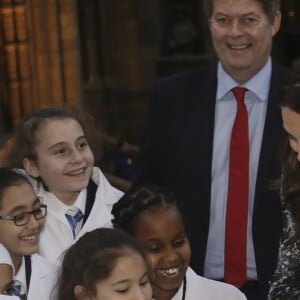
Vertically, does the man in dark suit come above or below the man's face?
below

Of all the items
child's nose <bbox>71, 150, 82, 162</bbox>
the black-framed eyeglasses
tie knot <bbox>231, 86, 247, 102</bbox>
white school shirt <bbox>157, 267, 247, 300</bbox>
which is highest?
tie knot <bbox>231, 86, 247, 102</bbox>

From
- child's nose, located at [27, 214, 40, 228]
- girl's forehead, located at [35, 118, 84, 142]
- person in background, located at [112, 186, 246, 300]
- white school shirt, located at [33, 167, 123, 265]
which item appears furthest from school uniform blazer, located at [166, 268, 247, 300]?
girl's forehead, located at [35, 118, 84, 142]

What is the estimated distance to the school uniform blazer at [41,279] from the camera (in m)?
2.71

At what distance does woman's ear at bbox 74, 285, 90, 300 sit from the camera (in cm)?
246

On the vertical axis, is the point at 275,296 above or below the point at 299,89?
below

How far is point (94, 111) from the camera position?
661 centimetres

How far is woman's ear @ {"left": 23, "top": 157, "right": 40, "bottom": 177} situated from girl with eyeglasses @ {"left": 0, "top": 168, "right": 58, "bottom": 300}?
19 cm

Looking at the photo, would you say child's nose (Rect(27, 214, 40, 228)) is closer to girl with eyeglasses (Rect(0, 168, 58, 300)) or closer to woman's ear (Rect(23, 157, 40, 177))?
girl with eyeglasses (Rect(0, 168, 58, 300))

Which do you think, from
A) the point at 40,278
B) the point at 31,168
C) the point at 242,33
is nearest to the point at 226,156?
the point at 242,33

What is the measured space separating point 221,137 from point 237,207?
0.24m

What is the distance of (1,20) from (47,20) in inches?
11.5

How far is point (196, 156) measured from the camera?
309cm

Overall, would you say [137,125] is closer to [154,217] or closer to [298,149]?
[154,217]

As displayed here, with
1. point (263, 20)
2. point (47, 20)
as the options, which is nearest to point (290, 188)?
point (263, 20)
